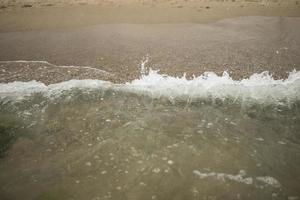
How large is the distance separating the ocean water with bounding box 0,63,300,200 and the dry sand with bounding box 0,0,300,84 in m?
0.46

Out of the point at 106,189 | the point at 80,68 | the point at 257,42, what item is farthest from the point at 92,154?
the point at 257,42

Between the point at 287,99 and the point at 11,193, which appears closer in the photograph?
the point at 11,193

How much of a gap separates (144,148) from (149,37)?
3.77 metres

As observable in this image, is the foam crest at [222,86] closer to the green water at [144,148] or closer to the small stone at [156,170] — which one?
the green water at [144,148]

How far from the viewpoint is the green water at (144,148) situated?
11.3 ft

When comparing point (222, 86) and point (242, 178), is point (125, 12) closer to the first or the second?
point (222, 86)

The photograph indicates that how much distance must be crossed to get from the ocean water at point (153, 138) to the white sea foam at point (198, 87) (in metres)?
0.02

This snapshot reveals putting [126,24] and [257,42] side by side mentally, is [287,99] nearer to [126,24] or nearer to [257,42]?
[257,42]

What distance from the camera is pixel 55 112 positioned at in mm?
4816

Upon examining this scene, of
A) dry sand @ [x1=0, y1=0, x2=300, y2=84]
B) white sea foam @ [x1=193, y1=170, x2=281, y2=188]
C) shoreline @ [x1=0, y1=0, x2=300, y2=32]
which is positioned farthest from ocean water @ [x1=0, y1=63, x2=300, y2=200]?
shoreline @ [x1=0, y1=0, x2=300, y2=32]

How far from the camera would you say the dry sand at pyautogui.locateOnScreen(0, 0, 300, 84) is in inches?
237

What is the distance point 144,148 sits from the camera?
13.2 ft

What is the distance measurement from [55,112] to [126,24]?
3836 mm

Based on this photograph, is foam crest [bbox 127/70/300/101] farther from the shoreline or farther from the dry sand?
the shoreline
